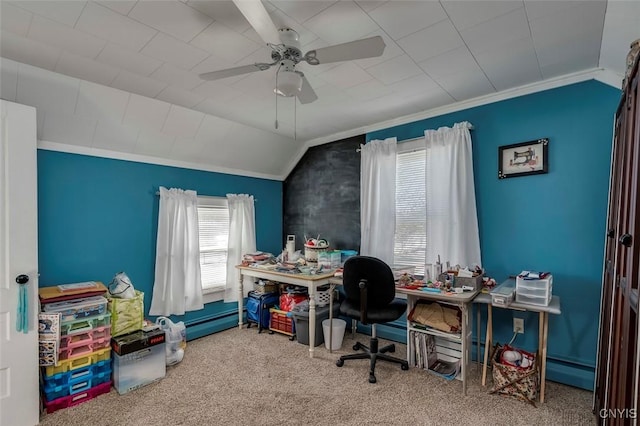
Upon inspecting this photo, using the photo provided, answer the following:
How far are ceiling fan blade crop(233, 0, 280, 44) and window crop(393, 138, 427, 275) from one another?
2.11 meters

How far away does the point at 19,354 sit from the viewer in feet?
6.35

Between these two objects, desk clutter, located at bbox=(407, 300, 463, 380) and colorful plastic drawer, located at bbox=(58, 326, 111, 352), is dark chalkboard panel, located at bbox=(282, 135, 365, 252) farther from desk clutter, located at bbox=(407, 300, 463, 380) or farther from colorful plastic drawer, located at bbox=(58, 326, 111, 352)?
colorful plastic drawer, located at bbox=(58, 326, 111, 352)

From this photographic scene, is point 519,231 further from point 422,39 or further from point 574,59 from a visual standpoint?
point 422,39

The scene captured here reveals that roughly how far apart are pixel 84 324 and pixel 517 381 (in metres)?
3.18

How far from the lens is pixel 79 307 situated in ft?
7.45

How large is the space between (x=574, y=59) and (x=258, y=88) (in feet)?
7.61

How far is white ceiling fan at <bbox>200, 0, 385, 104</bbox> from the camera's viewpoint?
132 cm

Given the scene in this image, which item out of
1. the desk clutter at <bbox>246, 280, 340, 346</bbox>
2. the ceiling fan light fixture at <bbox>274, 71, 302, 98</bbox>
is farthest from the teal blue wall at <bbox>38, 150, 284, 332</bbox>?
the ceiling fan light fixture at <bbox>274, 71, 302, 98</bbox>

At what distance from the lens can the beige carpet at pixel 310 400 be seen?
2004mm

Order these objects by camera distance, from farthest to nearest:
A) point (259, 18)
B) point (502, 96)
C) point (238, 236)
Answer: point (238, 236) < point (502, 96) < point (259, 18)

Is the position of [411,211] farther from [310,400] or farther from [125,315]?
[125,315]

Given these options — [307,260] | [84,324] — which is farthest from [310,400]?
[84,324]

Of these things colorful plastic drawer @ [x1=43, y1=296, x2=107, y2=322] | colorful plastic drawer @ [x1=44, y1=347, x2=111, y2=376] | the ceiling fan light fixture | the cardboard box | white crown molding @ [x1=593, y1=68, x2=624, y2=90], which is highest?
white crown molding @ [x1=593, y1=68, x2=624, y2=90]

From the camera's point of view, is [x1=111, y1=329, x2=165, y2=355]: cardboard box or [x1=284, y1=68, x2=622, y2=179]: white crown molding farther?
[x1=111, y1=329, x2=165, y2=355]: cardboard box
